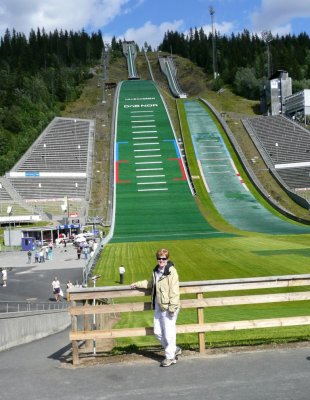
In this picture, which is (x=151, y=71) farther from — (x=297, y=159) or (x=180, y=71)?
(x=297, y=159)

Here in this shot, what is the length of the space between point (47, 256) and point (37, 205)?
20040 millimetres

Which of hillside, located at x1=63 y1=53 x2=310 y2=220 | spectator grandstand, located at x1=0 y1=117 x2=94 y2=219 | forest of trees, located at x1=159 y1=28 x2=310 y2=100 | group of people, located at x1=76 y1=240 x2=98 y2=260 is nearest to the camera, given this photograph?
group of people, located at x1=76 y1=240 x2=98 y2=260

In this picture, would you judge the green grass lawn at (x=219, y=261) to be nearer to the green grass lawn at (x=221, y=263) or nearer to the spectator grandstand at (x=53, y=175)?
the green grass lawn at (x=221, y=263)

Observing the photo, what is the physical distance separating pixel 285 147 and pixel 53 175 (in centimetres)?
2975

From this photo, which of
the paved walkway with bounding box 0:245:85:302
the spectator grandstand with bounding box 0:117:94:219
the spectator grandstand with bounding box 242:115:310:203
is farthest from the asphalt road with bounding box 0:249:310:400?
the spectator grandstand with bounding box 242:115:310:203

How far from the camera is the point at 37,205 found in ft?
186

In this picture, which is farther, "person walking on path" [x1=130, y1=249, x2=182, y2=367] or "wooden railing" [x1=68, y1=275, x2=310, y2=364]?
"wooden railing" [x1=68, y1=275, x2=310, y2=364]

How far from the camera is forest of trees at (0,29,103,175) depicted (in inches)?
3241

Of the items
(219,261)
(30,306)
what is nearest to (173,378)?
(30,306)

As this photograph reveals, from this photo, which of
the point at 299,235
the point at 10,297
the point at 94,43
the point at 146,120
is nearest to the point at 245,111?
the point at 146,120

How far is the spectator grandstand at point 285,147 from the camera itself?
60.1 m

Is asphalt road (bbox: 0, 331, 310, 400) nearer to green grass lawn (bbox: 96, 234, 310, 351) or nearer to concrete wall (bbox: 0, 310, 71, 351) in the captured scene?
concrete wall (bbox: 0, 310, 71, 351)

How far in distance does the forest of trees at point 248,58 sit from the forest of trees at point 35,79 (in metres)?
29.6

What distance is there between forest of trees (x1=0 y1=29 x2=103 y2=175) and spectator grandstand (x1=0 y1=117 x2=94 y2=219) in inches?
121
